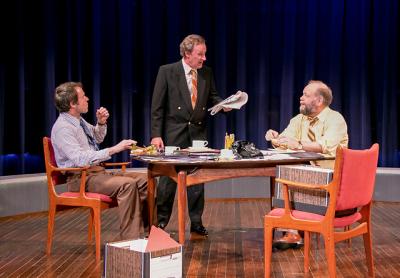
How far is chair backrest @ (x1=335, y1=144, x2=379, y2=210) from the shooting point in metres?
3.24

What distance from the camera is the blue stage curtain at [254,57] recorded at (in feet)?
23.2

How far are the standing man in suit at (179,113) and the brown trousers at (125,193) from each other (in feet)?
2.25

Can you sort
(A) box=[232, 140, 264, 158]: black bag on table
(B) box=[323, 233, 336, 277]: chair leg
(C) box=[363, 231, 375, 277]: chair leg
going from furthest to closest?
(A) box=[232, 140, 264, 158]: black bag on table, (C) box=[363, 231, 375, 277]: chair leg, (B) box=[323, 233, 336, 277]: chair leg

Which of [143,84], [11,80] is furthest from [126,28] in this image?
[11,80]

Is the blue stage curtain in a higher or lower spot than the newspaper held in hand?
higher

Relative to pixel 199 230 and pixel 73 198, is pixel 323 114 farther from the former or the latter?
pixel 73 198

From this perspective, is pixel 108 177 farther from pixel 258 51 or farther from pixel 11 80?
pixel 258 51

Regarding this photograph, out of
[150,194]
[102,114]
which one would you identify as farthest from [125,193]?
[102,114]

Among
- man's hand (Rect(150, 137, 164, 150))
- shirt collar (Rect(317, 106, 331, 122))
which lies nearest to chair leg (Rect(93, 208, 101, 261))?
man's hand (Rect(150, 137, 164, 150))

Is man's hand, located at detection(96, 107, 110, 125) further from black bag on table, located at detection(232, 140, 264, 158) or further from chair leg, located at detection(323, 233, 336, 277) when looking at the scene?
chair leg, located at detection(323, 233, 336, 277)

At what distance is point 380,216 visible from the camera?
6.01m

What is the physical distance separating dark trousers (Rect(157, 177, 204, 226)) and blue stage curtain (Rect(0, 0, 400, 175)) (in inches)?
85.5

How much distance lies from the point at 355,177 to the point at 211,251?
5.03 ft

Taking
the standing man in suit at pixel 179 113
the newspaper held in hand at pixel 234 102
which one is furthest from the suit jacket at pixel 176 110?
the newspaper held in hand at pixel 234 102
